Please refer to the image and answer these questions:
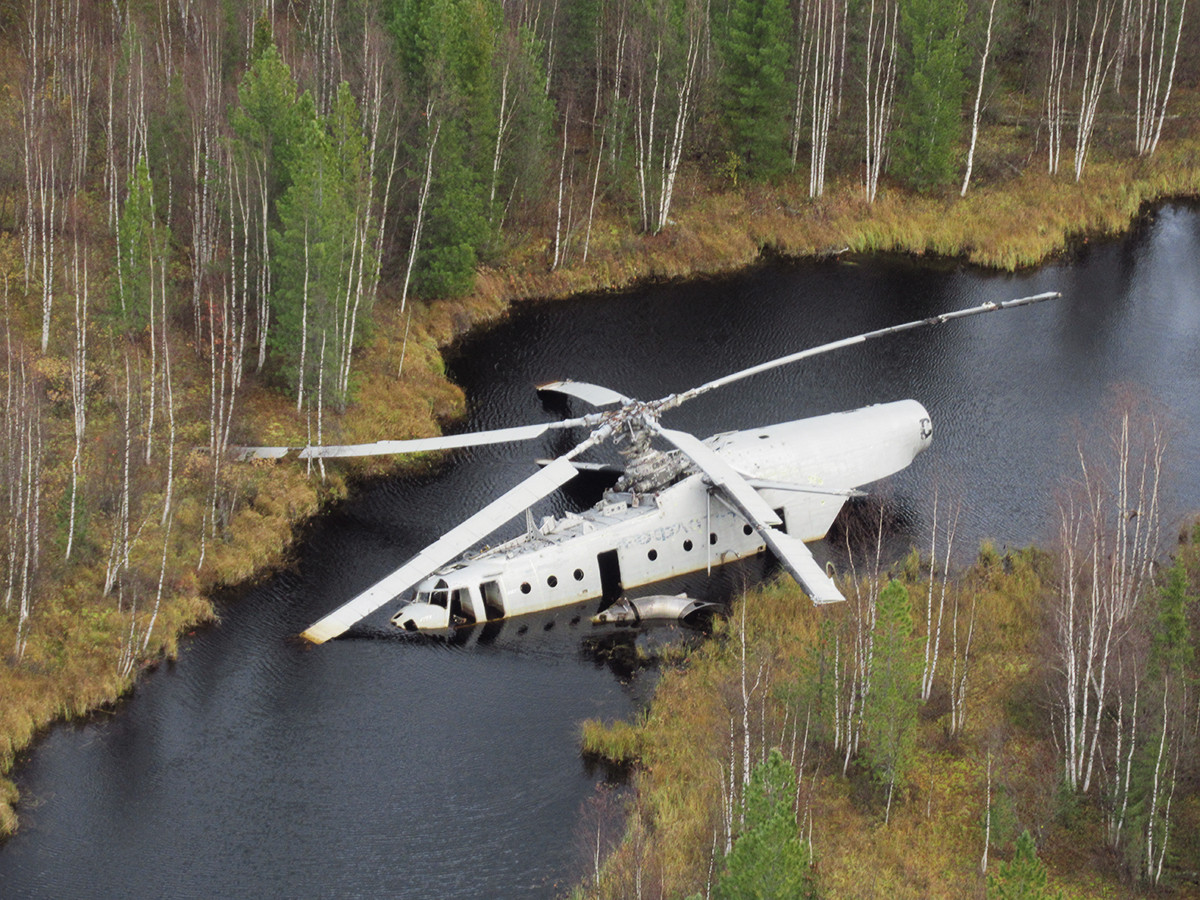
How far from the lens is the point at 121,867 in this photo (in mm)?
40812

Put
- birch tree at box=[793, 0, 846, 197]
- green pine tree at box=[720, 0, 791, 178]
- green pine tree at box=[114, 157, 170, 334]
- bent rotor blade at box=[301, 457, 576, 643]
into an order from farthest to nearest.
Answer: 1. birch tree at box=[793, 0, 846, 197]
2. green pine tree at box=[720, 0, 791, 178]
3. green pine tree at box=[114, 157, 170, 334]
4. bent rotor blade at box=[301, 457, 576, 643]

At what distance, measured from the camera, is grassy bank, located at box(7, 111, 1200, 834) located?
48781mm

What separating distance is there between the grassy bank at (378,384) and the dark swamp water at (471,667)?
135cm

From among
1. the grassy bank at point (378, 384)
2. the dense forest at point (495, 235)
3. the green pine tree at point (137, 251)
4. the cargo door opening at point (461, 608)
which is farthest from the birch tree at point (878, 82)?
the cargo door opening at point (461, 608)

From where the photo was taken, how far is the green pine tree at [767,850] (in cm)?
3216

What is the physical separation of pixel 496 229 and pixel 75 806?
46452 millimetres

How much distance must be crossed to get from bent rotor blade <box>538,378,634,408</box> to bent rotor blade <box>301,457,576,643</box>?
7.97 meters

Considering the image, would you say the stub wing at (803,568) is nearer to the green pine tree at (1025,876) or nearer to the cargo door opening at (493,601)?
the cargo door opening at (493,601)

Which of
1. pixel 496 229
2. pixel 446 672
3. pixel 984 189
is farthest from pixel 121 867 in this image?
pixel 984 189

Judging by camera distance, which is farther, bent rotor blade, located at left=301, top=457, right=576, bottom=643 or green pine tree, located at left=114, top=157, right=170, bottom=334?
green pine tree, located at left=114, top=157, right=170, bottom=334

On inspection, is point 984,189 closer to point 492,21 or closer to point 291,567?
point 492,21

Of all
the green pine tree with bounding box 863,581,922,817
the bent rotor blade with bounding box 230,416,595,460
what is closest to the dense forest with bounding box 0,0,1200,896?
the green pine tree with bounding box 863,581,922,817

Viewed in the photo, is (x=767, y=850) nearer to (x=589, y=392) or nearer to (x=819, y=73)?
(x=589, y=392)

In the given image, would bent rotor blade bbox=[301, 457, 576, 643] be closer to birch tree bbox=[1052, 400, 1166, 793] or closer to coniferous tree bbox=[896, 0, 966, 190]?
birch tree bbox=[1052, 400, 1166, 793]
